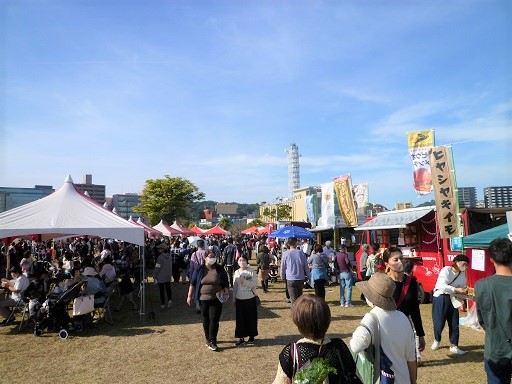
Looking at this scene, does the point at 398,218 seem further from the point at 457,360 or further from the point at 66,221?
the point at 66,221

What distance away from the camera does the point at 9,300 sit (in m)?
8.34

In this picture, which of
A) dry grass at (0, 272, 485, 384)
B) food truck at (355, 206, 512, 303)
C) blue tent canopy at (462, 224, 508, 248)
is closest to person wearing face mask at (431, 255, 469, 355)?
dry grass at (0, 272, 485, 384)

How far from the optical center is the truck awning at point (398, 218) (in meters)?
10.9

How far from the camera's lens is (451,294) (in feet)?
18.2

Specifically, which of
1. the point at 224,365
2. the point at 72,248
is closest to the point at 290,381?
the point at 224,365

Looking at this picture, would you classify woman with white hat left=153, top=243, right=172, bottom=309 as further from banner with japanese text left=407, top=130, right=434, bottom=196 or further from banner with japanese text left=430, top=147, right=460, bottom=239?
banner with japanese text left=407, top=130, right=434, bottom=196

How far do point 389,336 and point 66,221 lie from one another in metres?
7.95

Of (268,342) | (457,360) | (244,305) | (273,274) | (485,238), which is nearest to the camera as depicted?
(457,360)

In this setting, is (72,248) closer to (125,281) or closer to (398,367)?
(125,281)

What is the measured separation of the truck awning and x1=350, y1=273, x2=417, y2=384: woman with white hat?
8.73 m

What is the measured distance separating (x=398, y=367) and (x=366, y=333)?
346 millimetres

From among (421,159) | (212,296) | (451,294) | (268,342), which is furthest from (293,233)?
(451,294)

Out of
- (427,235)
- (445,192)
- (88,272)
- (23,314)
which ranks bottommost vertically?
(23,314)

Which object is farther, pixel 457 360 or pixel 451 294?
pixel 457 360
